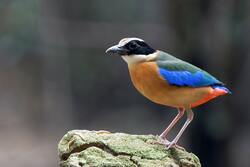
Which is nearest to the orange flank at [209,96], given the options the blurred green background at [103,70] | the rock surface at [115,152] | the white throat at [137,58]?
the white throat at [137,58]

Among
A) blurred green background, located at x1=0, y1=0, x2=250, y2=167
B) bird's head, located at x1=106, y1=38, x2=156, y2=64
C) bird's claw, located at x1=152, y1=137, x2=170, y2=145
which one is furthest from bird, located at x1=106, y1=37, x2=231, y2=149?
blurred green background, located at x1=0, y1=0, x2=250, y2=167

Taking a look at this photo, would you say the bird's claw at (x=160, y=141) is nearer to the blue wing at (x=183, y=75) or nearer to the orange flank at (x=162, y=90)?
the orange flank at (x=162, y=90)

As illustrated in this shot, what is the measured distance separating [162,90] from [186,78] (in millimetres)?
204

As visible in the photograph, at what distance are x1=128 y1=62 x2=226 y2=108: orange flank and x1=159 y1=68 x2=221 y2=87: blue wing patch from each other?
0.03 meters

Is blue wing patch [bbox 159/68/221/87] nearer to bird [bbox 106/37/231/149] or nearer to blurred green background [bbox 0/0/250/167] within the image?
bird [bbox 106/37/231/149]

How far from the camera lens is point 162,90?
5090 mm

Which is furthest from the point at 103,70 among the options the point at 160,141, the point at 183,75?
the point at 160,141

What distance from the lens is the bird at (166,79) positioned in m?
5.08

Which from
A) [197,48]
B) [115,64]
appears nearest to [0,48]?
[115,64]

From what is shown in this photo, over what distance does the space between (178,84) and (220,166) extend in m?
7.15

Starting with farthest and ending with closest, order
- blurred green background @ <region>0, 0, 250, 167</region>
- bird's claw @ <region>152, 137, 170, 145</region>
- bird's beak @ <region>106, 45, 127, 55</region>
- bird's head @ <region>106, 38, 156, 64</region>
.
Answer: blurred green background @ <region>0, 0, 250, 167</region>, bird's head @ <region>106, 38, 156, 64</region>, bird's beak @ <region>106, 45, 127, 55</region>, bird's claw @ <region>152, 137, 170, 145</region>

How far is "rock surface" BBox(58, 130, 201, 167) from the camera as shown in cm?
429

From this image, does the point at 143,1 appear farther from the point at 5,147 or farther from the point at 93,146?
the point at 93,146

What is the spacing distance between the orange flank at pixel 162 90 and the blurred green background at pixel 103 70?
6.71 meters
